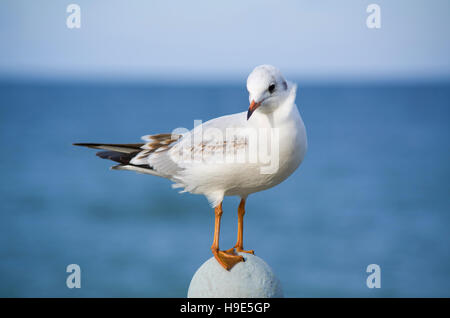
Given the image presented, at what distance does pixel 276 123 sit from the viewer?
4.11 m

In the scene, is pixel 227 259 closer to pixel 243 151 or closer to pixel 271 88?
pixel 243 151

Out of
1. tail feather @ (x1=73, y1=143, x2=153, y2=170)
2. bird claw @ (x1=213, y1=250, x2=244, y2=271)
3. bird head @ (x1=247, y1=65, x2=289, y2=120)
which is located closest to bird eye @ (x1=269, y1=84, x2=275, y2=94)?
bird head @ (x1=247, y1=65, x2=289, y2=120)

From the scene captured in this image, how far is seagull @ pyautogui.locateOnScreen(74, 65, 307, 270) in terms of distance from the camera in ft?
13.4

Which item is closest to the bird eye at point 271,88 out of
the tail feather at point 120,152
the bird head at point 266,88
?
the bird head at point 266,88

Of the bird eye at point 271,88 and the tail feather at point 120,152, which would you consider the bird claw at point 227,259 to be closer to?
the tail feather at point 120,152

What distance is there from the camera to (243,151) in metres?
4.18

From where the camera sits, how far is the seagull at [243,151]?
4.07 meters

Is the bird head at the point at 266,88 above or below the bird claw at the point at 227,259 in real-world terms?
above

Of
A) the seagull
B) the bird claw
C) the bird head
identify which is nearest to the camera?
the bird head

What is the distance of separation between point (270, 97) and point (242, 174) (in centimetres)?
64

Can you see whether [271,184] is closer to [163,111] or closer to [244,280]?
[244,280]

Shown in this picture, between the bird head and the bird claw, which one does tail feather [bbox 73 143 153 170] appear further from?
the bird head

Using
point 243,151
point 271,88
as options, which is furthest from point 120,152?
point 271,88

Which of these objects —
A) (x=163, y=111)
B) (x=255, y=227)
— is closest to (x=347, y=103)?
(x=163, y=111)
